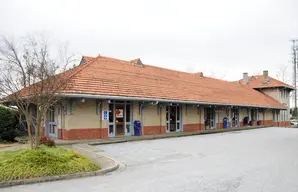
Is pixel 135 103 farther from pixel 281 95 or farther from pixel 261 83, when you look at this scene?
pixel 281 95

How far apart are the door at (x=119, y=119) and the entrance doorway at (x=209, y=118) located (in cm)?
A: 999

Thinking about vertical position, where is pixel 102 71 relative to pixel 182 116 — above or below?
above

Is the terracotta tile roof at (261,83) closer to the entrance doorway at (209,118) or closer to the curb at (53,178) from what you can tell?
the entrance doorway at (209,118)

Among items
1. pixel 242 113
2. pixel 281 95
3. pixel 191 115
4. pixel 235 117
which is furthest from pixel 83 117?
pixel 281 95

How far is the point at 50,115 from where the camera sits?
16.9 meters

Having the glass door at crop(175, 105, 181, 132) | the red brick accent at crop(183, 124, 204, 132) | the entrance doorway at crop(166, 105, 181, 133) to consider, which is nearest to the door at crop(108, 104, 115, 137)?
the entrance doorway at crop(166, 105, 181, 133)

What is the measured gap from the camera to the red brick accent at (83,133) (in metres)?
15.0

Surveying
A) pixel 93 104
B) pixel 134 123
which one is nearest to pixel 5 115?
pixel 93 104

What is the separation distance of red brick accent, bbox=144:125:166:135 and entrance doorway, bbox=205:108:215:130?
6.27 metres

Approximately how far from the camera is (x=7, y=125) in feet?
52.9

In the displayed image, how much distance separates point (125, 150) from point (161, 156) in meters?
2.15

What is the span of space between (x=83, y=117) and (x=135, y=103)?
3851 mm

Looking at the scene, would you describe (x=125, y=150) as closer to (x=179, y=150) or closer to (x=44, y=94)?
(x=179, y=150)

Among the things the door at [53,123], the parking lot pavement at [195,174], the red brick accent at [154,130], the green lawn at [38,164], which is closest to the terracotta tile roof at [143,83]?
the red brick accent at [154,130]
